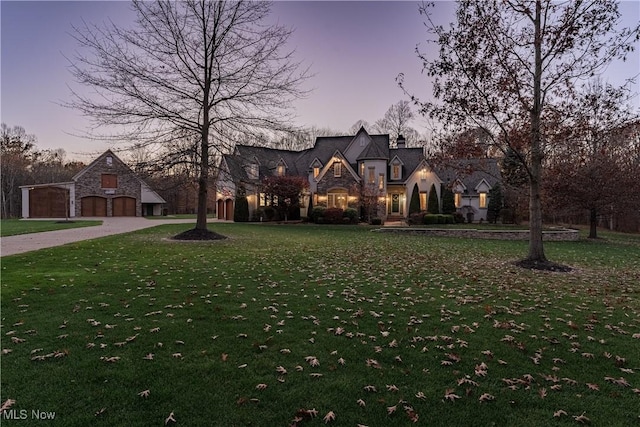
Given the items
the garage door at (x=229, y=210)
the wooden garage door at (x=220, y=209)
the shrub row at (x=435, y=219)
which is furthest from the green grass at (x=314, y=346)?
the wooden garage door at (x=220, y=209)

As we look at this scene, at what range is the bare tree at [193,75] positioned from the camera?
1429 cm

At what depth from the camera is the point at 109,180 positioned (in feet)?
124

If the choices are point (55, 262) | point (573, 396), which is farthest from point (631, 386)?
point (55, 262)

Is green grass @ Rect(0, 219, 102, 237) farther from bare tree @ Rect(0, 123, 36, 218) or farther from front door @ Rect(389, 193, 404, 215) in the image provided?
bare tree @ Rect(0, 123, 36, 218)

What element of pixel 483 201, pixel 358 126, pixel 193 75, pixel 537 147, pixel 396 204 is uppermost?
pixel 358 126

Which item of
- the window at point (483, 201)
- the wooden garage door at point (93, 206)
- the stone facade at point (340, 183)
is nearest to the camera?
the stone facade at point (340, 183)

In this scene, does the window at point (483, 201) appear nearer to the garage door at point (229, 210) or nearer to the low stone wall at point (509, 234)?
the low stone wall at point (509, 234)

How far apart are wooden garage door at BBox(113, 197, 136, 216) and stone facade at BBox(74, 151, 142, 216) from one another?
31cm

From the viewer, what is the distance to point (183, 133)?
1534 centimetres

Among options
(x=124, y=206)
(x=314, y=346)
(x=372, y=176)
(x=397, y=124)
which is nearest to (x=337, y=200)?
(x=372, y=176)

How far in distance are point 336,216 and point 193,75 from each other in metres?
15.7

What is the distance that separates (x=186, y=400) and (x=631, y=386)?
13.5 ft

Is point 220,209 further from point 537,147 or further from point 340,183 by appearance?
point 537,147

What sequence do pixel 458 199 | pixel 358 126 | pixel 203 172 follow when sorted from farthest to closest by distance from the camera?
pixel 358 126
pixel 458 199
pixel 203 172
